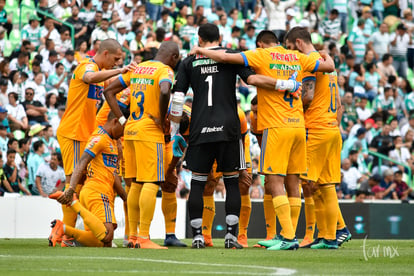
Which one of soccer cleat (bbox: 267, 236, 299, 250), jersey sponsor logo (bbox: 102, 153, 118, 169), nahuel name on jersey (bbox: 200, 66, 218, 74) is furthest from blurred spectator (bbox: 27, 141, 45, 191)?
soccer cleat (bbox: 267, 236, 299, 250)

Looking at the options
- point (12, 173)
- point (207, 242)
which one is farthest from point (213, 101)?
point (12, 173)

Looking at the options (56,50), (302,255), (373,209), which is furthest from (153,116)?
(56,50)

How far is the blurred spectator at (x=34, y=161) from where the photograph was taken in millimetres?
16862

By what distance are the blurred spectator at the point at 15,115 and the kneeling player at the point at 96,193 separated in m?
7.66

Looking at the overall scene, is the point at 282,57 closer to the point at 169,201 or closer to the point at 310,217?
the point at 169,201

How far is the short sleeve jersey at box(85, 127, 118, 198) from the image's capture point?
10.8 metres

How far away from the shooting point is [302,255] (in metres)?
9.02

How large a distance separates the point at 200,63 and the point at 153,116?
35.0 inches

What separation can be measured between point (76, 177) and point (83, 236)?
2.51 feet

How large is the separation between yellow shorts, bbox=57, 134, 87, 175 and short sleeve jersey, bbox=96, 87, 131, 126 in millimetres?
482

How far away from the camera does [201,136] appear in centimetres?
998

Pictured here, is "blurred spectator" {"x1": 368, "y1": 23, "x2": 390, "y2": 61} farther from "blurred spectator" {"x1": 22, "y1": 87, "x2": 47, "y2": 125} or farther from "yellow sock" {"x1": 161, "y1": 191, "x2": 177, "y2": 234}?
"yellow sock" {"x1": 161, "y1": 191, "x2": 177, "y2": 234}

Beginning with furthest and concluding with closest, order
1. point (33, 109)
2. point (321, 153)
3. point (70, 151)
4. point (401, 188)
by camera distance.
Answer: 1. point (401, 188)
2. point (33, 109)
3. point (70, 151)
4. point (321, 153)

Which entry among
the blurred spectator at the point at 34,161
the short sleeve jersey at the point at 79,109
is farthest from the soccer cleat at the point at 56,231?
the blurred spectator at the point at 34,161
